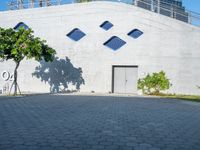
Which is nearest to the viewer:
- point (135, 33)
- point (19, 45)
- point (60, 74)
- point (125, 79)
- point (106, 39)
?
point (19, 45)

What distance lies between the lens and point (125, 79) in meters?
24.6

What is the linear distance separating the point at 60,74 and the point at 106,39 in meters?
5.20

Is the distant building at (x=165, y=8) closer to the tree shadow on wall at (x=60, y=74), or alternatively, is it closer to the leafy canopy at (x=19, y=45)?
the tree shadow on wall at (x=60, y=74)

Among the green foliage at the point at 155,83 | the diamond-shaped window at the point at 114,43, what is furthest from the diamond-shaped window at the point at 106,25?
the green foliage at the point at 155,83

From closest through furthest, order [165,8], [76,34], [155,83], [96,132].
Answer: [96,132] → [155,83] → [165,8] → [76,34]

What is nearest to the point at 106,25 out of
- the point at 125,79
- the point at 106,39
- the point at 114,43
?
the point at 106,39

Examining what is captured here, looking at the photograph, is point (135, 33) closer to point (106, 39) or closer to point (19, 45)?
point (106, 39)

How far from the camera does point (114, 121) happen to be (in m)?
9.43

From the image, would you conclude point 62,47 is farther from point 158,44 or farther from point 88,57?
point 158,44

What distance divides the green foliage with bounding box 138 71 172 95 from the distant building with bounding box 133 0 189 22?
482 cm

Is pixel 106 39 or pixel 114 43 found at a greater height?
pixel 106 39

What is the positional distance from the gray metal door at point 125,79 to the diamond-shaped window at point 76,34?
163 inches

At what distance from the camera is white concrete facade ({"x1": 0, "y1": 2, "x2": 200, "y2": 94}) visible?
2258 centimetres

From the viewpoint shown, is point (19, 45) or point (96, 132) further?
point (19, 45)
